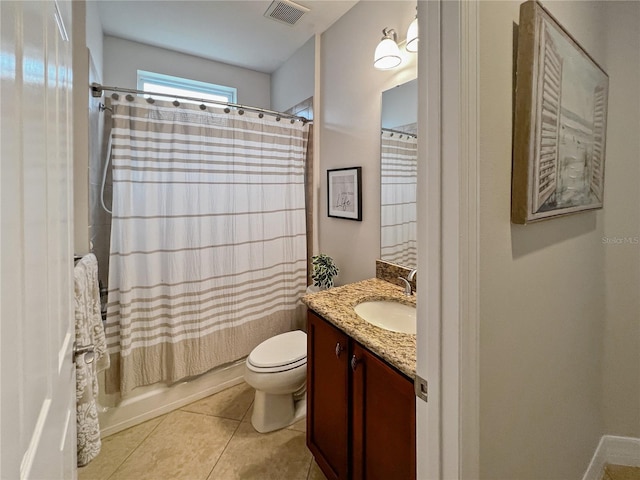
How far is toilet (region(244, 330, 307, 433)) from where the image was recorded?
1.67m

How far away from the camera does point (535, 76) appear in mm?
753

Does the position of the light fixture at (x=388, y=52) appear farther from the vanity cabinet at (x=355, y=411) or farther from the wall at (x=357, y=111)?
the vanity cabinet at (x=355, y=411)

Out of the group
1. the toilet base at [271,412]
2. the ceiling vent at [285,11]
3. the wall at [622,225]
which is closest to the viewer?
the wall at [622,225]

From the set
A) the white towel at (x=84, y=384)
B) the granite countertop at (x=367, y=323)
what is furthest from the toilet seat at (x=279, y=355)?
the white towel at (x=84, y=384)

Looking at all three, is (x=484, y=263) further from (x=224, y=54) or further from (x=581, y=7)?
(x=224, y=54)

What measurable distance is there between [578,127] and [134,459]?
249 cm

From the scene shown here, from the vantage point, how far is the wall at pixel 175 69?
7.63 ft

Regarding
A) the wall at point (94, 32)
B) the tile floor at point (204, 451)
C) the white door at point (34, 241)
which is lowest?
the tile floor at point (204, 451)

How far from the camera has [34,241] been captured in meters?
0.52

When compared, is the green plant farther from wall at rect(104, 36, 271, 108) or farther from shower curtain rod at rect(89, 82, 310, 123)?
wall at rect(104, 36, 271, 108)

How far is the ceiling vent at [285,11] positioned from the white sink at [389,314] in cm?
195

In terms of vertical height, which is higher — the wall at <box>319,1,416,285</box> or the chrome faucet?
the wall at <box>319,1,416,285</box>

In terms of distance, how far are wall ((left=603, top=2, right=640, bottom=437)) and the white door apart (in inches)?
78.8

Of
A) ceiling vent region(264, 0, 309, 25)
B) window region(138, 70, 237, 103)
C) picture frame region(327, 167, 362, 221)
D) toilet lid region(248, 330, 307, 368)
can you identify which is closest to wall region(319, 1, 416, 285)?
picture frame region(327, 167, 362, 221)
